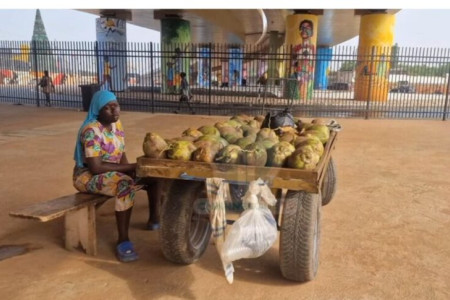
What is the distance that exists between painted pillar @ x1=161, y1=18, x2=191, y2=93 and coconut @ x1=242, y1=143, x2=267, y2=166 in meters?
19.2

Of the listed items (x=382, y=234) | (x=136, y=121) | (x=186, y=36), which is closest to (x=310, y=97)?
(x=186, y=36)

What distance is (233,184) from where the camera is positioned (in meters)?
2.90

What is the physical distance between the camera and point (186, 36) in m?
24.1

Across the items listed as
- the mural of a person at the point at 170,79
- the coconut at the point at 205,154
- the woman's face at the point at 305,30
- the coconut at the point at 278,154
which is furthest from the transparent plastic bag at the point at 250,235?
the mural of a person at the point at 170,79

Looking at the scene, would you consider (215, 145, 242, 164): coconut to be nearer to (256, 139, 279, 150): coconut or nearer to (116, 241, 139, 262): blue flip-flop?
(256, 139, 279, 150): coconut

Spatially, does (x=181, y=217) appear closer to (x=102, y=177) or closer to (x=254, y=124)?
(x=102, y=177)

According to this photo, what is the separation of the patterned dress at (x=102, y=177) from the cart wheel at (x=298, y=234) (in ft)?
4.44

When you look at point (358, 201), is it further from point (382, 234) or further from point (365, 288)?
point (365, 288)

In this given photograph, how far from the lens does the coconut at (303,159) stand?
2.67m

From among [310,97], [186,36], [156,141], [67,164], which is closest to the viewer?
[156,141]

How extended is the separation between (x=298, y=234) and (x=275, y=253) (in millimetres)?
778

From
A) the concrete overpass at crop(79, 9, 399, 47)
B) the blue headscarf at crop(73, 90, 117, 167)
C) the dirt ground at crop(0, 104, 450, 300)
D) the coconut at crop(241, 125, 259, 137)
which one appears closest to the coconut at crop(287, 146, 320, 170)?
the coconut at crop(241, 125, 259, 137)

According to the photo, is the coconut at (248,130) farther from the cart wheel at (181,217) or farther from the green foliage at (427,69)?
the green foliage at (427,69)

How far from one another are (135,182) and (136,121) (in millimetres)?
8996
